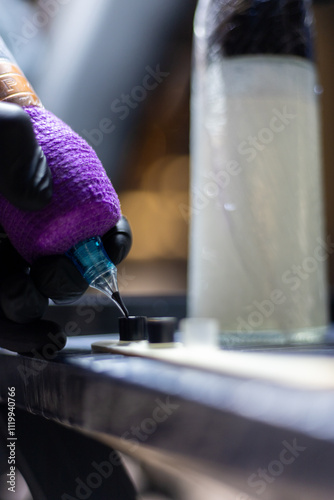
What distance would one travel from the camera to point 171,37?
1.76m

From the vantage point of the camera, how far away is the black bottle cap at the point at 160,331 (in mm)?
402

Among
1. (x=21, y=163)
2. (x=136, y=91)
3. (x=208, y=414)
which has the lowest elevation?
(x=208, y=414)

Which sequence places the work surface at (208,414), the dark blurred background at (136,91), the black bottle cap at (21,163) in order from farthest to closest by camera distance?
the dark blurred background at (136,91)
the black bottle cap at (21,163)
the work surface at (208,414)

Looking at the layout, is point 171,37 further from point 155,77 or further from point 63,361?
point 63,361

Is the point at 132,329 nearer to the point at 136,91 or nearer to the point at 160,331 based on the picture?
the point at 160,331

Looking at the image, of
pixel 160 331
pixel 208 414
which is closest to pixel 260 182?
pixel 160 331

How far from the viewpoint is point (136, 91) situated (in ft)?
5.54

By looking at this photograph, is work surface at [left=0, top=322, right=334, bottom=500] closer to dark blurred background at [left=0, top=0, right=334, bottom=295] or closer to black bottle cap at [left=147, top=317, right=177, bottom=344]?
black bottle cap at [left=147, top=317, right=177, bottom=344]

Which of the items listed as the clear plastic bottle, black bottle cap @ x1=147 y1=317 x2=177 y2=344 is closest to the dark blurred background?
the clear plastic bottle

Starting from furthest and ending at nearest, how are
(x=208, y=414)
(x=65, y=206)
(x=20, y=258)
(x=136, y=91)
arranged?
(x=136, y=91) → (x=20, y=258) → (x=65, y=206) → (x=208, y=414)

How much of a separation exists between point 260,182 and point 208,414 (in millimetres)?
319

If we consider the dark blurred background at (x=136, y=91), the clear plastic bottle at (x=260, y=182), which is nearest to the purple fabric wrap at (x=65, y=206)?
the clear plastic bottle at (x=260, y=182)

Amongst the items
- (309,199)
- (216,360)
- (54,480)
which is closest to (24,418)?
(54,480)

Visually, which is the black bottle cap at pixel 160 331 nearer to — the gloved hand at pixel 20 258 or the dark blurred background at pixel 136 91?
the gloved hand at pixel 20 258
